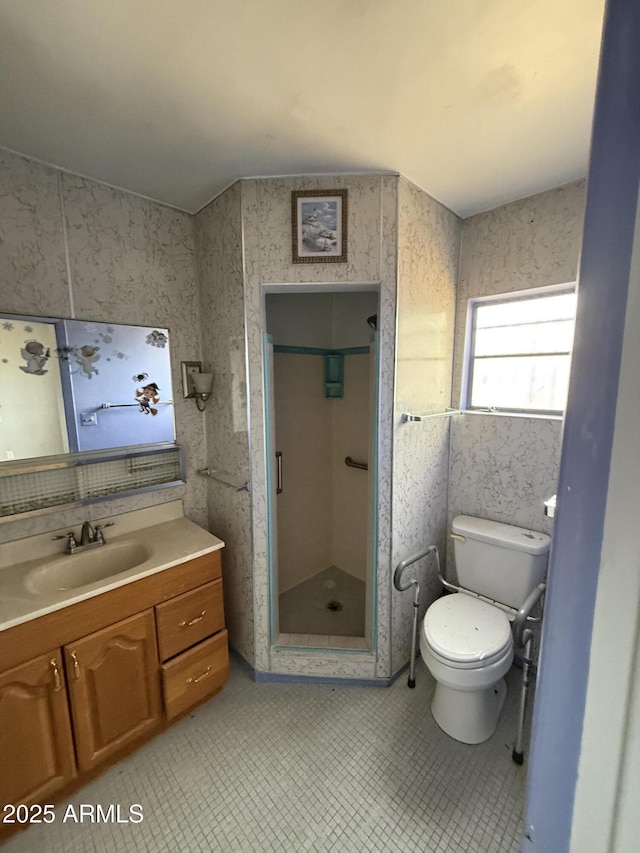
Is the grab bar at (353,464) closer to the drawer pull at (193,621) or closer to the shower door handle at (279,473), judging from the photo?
the shower door handle at (279,473)

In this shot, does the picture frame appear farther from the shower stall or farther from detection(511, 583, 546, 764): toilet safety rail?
detection(511, 583, 546, 764): toilet safety rail

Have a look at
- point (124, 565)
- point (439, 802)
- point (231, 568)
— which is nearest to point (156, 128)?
point (124, 565)

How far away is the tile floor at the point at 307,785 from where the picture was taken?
1217mm

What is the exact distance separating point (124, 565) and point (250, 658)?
0.82 metres

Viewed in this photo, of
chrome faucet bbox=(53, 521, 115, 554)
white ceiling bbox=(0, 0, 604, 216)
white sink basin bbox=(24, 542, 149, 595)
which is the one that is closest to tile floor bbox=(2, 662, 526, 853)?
white sink basin bbox=(24, 542, 149, 595)

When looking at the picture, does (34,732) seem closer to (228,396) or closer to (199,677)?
(199,677)

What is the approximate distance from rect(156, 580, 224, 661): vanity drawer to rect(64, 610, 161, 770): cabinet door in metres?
0.05

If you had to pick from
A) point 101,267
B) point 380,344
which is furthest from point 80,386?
point 380,344

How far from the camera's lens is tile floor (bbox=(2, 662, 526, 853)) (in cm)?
122

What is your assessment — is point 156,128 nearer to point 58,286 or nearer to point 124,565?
point 58,286

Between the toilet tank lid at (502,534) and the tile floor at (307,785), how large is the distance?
809 mm

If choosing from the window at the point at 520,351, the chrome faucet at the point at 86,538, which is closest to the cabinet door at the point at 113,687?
the chrome faucet at the point at 86,538

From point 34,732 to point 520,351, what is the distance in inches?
102

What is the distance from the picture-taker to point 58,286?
150cm
